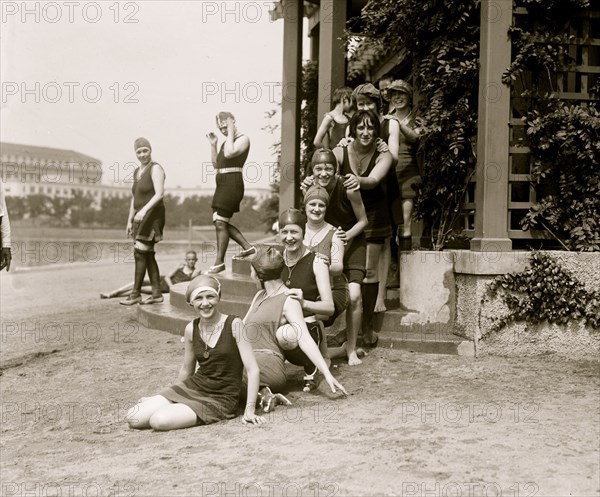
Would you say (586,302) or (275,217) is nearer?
(586,302)

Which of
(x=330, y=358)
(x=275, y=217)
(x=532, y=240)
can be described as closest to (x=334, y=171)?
(x=330, y=358)

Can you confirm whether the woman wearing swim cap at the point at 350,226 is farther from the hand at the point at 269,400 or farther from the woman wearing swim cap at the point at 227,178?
the woman wearing swim cap at the point at 227,178

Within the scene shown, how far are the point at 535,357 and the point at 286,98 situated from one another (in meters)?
4.96

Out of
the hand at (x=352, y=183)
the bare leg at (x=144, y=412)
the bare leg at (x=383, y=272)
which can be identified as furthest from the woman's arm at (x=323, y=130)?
the bare leg at (x=144, y=412)

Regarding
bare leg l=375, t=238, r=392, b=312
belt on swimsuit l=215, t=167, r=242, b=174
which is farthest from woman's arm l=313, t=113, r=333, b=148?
bare leg l=375, t=238, r=392, b=312

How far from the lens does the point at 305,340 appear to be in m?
4.54

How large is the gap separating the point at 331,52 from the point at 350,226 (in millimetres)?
2863

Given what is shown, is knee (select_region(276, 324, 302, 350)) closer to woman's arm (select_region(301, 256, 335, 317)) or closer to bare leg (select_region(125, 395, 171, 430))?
woman's arm (select_region(301, 256, 335, 317))

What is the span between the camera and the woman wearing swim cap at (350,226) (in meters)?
5.32

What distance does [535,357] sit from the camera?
5664 millimetres

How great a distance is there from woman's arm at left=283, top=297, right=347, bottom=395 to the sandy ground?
7.5 inches

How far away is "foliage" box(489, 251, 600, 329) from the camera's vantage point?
5.62 m

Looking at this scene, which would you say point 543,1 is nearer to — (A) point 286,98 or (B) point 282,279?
(B) point 282,279

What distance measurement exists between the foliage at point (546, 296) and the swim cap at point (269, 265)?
194 cm
